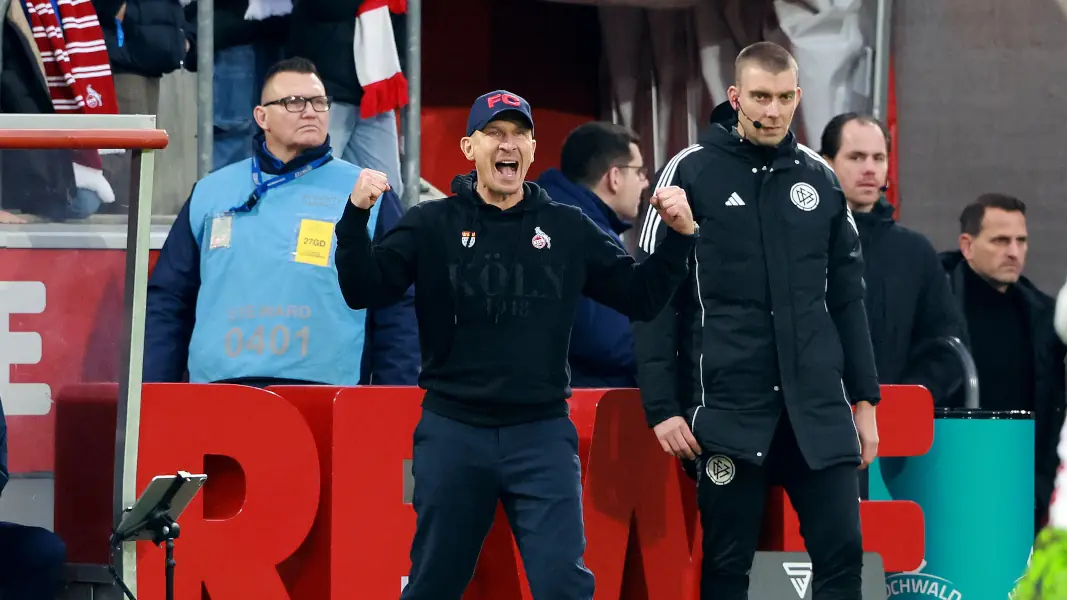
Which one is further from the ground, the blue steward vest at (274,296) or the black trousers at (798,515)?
the blue steward vest at (274,296)

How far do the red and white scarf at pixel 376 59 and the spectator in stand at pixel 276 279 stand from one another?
118 centimetres

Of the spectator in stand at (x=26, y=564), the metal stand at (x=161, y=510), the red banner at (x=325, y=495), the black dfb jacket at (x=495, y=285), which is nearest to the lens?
the metal stand at (x=161, y=510)

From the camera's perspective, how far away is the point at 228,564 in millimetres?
5250

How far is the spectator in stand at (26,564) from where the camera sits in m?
4.66

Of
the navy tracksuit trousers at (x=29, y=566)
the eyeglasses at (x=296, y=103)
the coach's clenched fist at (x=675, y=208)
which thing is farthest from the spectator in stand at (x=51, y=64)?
the coach's clenched fist at (x=675, y=208)

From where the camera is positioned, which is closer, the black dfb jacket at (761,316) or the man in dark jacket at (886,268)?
the black dfb jacket at (761,316)

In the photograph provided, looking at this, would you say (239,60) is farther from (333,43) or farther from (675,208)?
(675,208)

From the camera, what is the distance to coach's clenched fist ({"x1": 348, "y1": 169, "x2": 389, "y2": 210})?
4.43 metres

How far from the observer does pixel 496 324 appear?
180 inches

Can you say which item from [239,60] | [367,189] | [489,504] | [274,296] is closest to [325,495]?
[274,296]

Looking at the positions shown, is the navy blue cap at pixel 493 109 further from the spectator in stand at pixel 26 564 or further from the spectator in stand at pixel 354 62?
the spectator in stand at pixel 354 62

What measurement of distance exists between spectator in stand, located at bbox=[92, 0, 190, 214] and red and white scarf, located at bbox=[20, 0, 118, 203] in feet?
0.70

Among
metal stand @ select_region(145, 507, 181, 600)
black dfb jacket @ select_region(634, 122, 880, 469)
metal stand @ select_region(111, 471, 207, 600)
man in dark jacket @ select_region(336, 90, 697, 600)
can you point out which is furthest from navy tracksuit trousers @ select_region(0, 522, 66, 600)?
black dfb jacket @ select_region(634, 122, 880, 469)

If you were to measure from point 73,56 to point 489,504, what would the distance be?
2822mm
